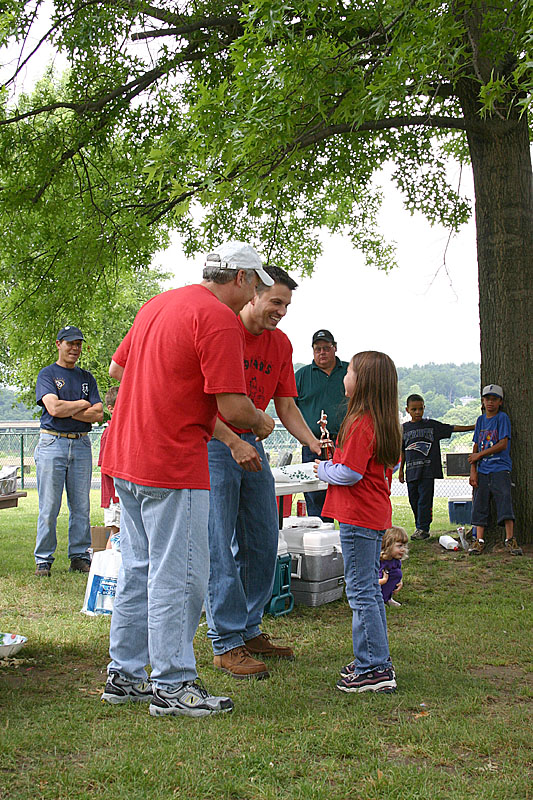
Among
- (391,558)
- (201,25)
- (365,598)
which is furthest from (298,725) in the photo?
(201,25)

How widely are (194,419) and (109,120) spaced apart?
7.90 meters

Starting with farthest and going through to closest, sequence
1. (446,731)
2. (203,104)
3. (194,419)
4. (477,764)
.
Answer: (203,104), (194,419), (446,731), (477,764)

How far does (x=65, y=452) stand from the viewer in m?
7.40

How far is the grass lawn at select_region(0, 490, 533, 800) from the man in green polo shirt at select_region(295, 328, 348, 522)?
2.13 metres

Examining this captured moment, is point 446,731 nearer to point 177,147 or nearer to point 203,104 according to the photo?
point 203,104

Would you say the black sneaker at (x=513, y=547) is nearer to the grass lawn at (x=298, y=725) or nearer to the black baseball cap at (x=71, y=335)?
the grass lawn at (x=298, y=725)

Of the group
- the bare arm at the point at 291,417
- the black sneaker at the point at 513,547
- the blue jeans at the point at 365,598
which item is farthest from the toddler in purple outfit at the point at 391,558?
the black sneaker at the point at 513,547

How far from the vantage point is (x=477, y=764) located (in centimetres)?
297

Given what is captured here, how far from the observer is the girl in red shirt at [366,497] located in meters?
3.86

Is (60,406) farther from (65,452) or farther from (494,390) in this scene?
(494,390)

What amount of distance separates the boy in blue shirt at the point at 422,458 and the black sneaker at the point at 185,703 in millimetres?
6673

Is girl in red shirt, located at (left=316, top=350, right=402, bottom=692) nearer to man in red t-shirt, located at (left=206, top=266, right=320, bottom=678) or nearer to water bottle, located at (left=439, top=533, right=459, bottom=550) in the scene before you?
man in red t-shirt, located at (left=206, top=266, right=320, bottom=678)

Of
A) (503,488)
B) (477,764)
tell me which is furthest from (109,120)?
(477,764)

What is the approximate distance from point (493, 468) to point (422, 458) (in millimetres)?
1705
